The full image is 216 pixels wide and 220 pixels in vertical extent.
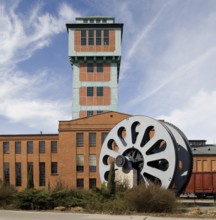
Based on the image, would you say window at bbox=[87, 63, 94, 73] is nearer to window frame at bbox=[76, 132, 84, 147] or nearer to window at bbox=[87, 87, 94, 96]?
window at bbox=[87, 87, 94, 96]

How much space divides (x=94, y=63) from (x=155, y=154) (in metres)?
40.2

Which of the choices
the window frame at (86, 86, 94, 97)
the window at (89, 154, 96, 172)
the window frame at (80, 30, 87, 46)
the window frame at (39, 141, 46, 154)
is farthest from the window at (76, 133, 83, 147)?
the window frame at (80, 30, 87, 46)

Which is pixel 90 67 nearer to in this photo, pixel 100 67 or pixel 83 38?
pixel 100 67

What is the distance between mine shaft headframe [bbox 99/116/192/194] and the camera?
22094 mm

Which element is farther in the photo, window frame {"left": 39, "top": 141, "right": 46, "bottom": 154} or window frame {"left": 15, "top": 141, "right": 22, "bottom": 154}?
window frame {"left": 15, "top": 141, "right": 22, "bottom": 154}

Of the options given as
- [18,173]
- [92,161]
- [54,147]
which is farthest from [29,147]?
[92,161]

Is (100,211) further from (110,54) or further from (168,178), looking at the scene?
(110,54)

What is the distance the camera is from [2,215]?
15500mm

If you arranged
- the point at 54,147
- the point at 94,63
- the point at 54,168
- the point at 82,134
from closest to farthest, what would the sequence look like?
the point at 82,134 → the point at 54,168 → the point at 54,147 → the point at 94,63

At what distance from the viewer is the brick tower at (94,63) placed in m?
59.8

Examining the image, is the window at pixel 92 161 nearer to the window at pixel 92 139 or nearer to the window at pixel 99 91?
the window at pixel 92 139

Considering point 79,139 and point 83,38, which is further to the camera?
point 83,38

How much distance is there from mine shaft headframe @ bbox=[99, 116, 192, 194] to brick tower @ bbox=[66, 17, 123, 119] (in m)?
34.8

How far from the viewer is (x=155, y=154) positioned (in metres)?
22.7
